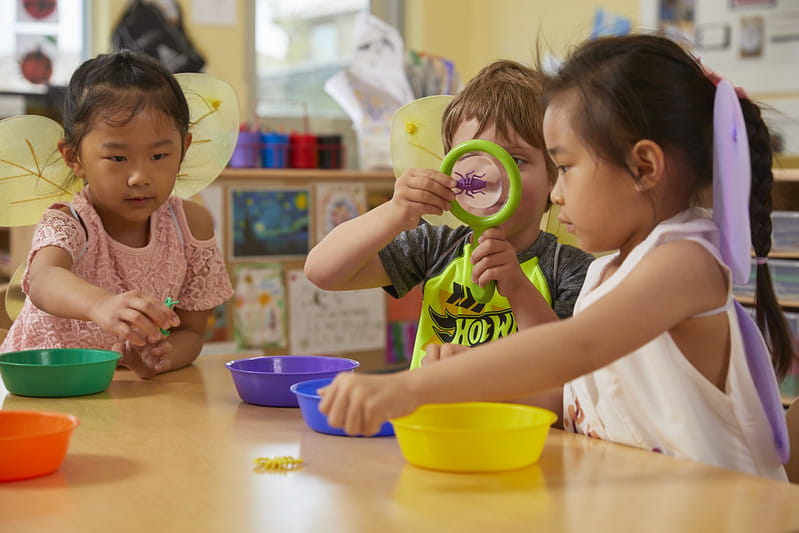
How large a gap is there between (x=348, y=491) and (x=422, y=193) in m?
0.47

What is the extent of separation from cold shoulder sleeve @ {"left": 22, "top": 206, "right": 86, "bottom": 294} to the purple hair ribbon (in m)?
0.91

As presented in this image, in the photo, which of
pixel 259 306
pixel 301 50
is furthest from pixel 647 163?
pixel 301 50

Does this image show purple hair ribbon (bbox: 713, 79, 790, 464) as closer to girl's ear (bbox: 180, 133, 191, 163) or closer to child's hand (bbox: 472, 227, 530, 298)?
child's hand (bbox: 472, 227, 530, 298)

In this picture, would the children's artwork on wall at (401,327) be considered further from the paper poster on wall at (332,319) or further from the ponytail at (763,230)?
the ponytail at (763,230)

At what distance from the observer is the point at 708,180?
3.26 ft

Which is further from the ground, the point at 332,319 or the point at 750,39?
the point at 750,39

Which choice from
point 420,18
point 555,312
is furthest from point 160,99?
point 420,18

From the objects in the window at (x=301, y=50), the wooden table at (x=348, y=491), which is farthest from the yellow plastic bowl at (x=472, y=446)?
the window at (x=301, y=50)

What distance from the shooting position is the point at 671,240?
914 mm

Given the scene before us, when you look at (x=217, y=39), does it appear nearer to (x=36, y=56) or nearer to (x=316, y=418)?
(x=36, y=56)

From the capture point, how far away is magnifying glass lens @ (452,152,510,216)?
1151mm

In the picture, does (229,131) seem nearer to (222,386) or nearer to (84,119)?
(84,119)

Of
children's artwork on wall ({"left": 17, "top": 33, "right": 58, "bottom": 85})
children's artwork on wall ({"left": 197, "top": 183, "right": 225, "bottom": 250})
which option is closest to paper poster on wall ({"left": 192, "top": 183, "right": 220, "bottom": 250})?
children's artwork on wall ({"left": 197, "top": 183, "right": 225, "bottom": 250})

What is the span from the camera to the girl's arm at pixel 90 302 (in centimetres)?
109
